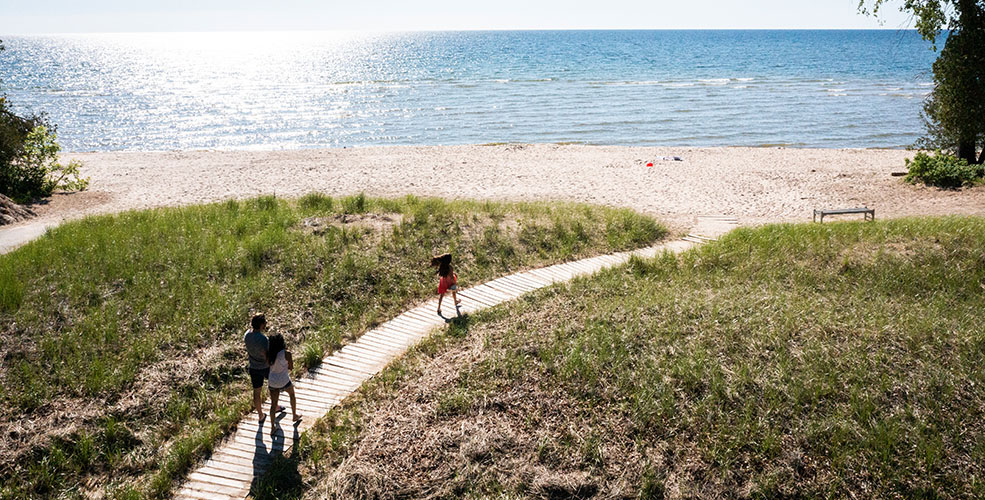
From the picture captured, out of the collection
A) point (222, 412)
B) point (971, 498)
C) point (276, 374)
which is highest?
point (276, 374)

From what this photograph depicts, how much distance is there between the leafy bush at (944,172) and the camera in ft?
73.7

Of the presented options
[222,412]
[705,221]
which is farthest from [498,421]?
[705,221]

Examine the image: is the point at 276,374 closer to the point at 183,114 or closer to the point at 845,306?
the point at 845,306

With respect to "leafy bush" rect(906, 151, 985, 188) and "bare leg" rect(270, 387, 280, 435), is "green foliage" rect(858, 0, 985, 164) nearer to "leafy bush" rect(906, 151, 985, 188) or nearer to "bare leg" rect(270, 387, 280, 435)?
"leafy bush" rect(906, 151, 985, 188)

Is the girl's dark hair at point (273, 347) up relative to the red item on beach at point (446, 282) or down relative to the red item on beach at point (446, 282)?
up

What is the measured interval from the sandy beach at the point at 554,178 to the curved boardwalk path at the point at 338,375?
25.2 feet

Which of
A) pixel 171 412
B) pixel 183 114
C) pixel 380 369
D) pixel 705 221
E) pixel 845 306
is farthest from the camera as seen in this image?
pixel 183 114

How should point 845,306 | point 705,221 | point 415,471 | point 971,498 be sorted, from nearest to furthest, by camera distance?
point 971,498
point 415,471
point 845,306
point 705,221

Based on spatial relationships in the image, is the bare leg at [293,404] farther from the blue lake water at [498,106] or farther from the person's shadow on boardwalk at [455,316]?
the blue lake water at [498,106]

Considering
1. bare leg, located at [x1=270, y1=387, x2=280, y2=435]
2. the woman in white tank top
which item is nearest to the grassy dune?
bare leg, located at [x1=270, y1=387, x2=280, y2=435]

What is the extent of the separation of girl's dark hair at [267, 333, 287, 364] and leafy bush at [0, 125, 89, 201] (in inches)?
802

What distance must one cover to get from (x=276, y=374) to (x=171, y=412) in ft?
6.08

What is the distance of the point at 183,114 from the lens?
5672cm

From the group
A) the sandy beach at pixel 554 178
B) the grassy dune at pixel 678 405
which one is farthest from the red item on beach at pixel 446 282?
the sandy beach at pixel 554 178
